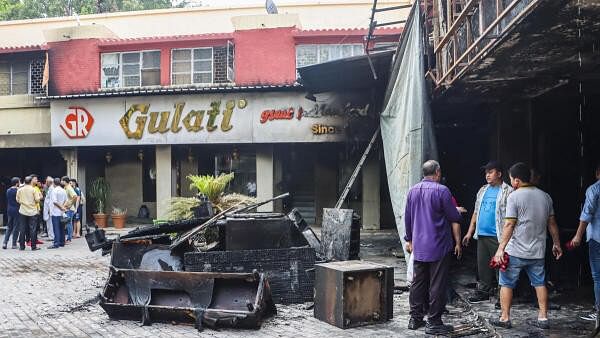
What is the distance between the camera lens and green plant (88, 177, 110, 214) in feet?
62.6

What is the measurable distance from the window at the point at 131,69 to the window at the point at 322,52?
16.1ft

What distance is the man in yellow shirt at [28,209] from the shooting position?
13.2 meters

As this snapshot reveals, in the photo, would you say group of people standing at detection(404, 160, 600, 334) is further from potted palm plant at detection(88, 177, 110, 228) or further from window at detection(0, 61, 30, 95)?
window at detection(0, 61, 30, 95)

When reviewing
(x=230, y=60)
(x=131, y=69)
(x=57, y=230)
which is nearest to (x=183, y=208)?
(x=57, y=230)

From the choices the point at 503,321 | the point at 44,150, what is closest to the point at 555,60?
the point at 503,321

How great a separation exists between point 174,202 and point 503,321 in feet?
25.6

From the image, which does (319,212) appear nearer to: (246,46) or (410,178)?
(246,46)

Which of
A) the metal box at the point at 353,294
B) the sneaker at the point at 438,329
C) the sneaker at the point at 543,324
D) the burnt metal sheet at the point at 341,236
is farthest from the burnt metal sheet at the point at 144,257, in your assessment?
the sneaker at the point at 543,324

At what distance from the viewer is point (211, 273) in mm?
6719

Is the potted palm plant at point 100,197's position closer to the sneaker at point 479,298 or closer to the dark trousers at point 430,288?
the sneaker at point 479,298

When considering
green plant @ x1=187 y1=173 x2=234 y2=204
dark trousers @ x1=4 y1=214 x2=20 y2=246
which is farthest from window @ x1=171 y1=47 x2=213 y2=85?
green plant @ x1=187 y1=173 x2=234 y2=204

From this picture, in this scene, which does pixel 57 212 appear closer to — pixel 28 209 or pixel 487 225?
pixel 28 209

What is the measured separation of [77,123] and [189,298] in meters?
A: 13.7

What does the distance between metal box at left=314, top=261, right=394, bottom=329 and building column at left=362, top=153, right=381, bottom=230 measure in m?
10.7
